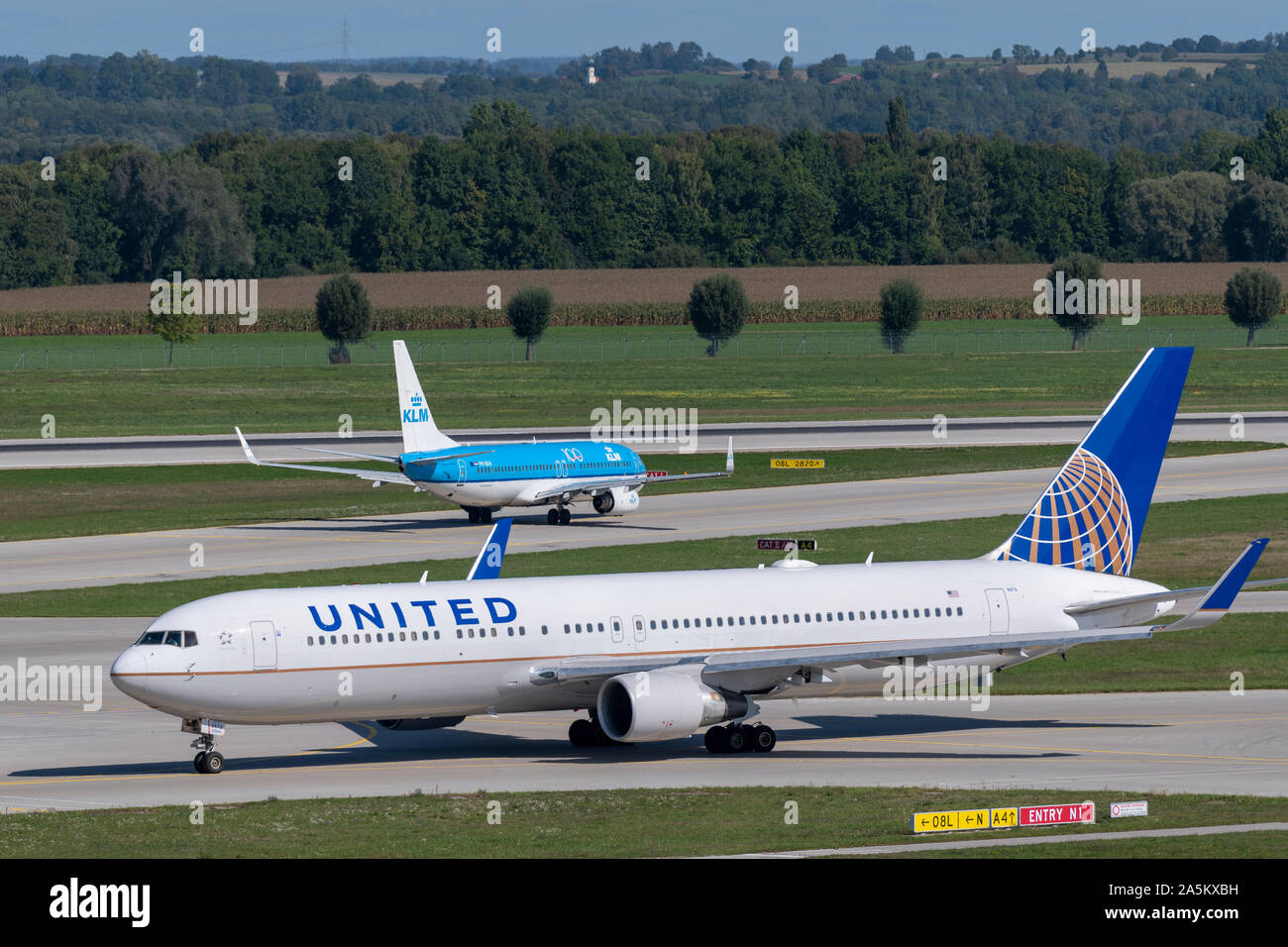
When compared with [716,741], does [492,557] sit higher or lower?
higher

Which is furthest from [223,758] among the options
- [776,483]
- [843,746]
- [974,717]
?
[776,483]

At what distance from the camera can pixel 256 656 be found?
132 feet

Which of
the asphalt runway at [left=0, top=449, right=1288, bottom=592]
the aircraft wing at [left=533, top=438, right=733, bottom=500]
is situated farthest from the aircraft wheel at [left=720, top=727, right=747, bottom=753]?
the aircraft wing at [left=533, top=438, right=733, bottom=500]

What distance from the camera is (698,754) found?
44.6 metres

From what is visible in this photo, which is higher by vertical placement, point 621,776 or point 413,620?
point 413,620

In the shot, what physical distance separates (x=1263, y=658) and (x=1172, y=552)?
20701mm

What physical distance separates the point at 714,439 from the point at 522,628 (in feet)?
255

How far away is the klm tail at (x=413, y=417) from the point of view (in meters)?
81.7

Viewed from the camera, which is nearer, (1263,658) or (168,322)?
(1263,658)

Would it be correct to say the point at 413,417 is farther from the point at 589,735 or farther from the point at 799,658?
the point at 799,658

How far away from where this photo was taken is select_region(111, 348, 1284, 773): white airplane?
133 ft

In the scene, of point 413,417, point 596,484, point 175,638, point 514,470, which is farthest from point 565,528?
point 175,638
